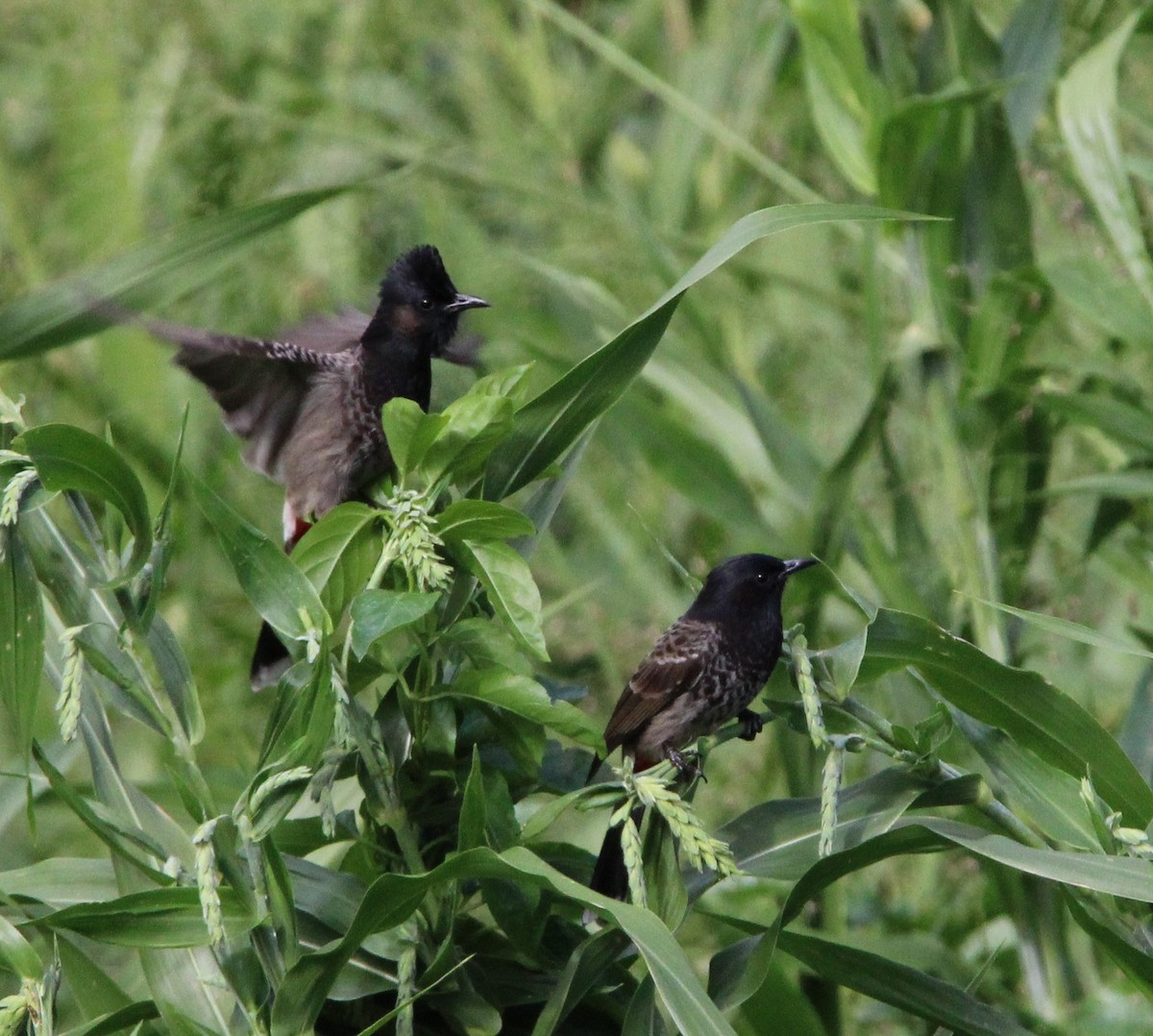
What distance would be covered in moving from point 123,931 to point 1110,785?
1035 millimetres

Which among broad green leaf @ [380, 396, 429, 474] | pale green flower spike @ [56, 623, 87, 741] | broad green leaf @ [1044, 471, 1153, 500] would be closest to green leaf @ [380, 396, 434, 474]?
broad green leaf @ [380, 396, 429, 474]

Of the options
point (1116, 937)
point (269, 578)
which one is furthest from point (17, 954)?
point (1116, 937)

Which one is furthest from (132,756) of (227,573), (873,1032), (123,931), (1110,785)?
(1110,785)

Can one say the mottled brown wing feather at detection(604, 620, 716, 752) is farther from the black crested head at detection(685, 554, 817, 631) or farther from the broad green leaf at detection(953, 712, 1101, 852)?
the broad green leaf at detection(953, 712, 1101, 852)

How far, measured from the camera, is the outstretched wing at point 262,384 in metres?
2.15

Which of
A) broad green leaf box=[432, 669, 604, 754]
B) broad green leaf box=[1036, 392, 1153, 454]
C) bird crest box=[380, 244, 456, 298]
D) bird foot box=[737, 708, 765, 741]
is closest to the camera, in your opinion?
broad green leaf box=[432, 669, 604, 754]

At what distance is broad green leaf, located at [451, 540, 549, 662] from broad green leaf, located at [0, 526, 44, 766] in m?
0.47

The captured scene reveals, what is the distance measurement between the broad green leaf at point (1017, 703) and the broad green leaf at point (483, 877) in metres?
0.40

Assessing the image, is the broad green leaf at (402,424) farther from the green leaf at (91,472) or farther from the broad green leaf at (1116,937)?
the broad green leaf at (1116,937)

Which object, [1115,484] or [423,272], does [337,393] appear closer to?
[423,272]

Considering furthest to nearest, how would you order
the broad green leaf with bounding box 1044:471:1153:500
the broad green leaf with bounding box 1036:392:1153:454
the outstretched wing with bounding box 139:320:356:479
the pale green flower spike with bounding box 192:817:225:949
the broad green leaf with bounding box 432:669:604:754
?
1. the broad green leaf with bounding box 1036:392:1153:454
2. the broad green leaf with bounding box 1044:471:1153:500
3. the outstretched wing with bounding box 139:320:356:479
4. the broad green leaf with bounding box 432:669:604:754
5. the pale green flower spike with bounding box 192:817:225:949

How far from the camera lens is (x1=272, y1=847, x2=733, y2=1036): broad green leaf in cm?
133

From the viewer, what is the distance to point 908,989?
1.62m

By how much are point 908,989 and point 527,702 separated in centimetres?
55
